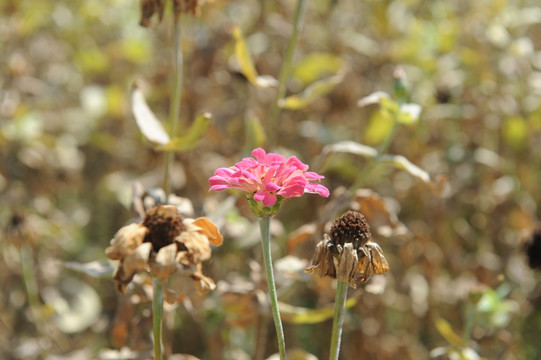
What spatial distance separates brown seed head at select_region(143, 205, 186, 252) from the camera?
1.10 m

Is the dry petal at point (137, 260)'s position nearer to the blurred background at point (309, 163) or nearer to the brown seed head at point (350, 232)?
the brown seed head at point (350, 232)

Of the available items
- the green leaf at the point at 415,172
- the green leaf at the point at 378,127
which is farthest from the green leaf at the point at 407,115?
the green leaf at the point at 378,127

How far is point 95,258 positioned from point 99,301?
20cm

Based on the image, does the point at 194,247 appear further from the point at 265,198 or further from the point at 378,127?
the point at 378,127

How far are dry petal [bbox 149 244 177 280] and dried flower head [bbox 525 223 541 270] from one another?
1.25 metres

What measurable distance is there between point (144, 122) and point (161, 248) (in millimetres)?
524

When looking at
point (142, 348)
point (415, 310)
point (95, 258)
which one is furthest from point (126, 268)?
point (95, 258)

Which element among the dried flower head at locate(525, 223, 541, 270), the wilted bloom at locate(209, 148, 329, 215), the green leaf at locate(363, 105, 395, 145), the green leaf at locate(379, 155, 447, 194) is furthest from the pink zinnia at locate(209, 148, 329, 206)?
the green leaf at locate(363, 105, 395, 145)

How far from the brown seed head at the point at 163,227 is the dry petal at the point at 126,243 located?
18 millimetres

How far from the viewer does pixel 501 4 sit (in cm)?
257

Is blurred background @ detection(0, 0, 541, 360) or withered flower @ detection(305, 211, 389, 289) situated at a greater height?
withered flower @ detection(305, 211, 389, 289)

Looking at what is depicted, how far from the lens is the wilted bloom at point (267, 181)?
3.22 ft

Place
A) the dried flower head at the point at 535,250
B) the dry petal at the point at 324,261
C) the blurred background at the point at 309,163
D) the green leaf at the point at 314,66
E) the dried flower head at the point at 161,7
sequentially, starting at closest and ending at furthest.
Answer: the dry petal at the point at 324,261, the dried flower head at the point at 161,7, the dried flower head at the point at 535,250, the blurred background at the point at 309,163, the green leaf at the point at 314,66

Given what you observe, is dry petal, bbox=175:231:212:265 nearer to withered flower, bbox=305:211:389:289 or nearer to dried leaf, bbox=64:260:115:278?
withered flower, bbox=305:211:389:289
